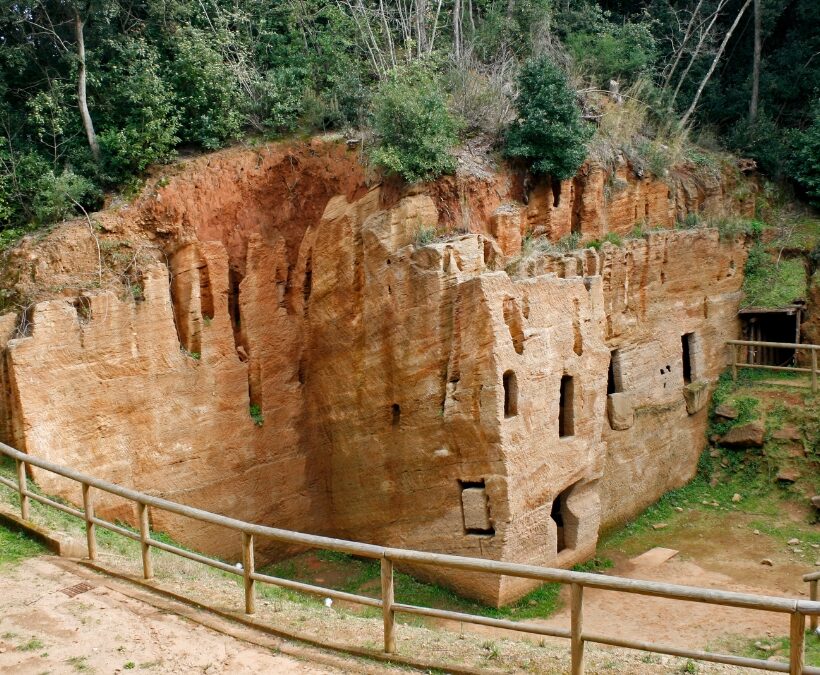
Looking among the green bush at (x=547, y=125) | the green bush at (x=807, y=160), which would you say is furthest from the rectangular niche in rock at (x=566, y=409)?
the green bush at (x=807, y=160)

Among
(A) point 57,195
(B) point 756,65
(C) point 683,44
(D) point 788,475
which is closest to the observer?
(A) point 57,195

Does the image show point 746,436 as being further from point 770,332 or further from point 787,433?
point 770,332

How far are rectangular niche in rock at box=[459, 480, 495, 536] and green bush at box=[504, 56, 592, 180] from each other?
18.0ft

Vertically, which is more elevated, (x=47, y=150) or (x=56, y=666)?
(x=47, y=150)

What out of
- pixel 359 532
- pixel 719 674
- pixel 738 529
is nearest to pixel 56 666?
pixel 719 674

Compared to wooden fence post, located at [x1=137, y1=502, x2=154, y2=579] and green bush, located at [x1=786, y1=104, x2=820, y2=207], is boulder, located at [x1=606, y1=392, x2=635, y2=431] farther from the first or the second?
wooden fence post, located at [x1=137, y1=502, x2=154, y2=579]

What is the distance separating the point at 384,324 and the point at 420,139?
2.78 metres

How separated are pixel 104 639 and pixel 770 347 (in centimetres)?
1548

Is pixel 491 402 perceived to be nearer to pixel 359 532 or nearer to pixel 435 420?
pixel 435 420

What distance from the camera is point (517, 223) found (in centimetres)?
1382

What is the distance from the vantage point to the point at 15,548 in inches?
315

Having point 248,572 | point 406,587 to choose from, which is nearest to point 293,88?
point 406,587

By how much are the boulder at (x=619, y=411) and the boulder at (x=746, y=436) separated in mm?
2630

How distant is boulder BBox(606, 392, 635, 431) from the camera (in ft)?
49.7
